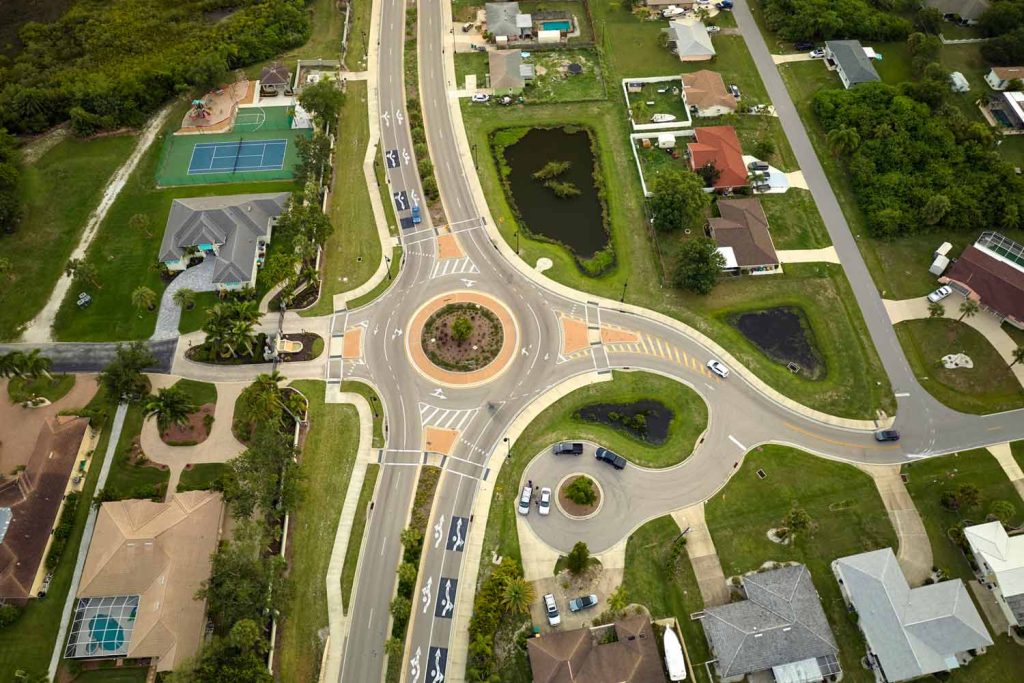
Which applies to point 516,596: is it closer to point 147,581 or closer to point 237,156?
point 147,581

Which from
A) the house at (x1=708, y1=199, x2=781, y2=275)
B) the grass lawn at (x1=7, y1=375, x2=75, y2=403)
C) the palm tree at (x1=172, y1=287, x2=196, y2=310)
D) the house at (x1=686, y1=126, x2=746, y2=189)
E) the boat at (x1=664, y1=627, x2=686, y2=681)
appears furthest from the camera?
the house at (x1=686, y1=126, x2=746, y2=189)

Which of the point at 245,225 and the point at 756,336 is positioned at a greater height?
the point at 245,225

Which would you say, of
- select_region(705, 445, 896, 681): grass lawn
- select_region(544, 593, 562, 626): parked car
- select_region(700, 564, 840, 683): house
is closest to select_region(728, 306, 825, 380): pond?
select_region(705, 445, 896, 681): grass lawn

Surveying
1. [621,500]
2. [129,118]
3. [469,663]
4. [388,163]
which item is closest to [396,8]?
[388,163]

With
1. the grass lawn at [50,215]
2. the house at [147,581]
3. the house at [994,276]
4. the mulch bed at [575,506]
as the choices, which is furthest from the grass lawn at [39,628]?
the house at [994,276]

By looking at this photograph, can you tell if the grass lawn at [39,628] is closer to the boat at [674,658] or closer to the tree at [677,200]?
the boat at [674,658]

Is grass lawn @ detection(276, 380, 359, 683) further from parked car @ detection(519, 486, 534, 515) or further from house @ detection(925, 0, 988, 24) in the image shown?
house @ detection(925, 0, 988, 24)

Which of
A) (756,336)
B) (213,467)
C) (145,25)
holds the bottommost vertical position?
(213,467)

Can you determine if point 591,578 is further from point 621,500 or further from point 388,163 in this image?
point 388,163
